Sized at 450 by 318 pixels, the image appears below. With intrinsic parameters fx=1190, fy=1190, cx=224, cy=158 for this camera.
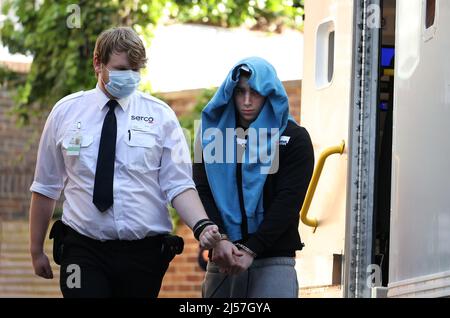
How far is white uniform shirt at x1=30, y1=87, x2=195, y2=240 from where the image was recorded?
4.58 m

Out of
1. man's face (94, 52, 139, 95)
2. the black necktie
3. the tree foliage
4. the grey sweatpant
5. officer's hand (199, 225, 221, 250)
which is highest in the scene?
the tree foliage

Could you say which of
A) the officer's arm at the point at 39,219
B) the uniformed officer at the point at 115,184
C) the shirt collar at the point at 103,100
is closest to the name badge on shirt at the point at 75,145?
the uniformed officer at the point at 115,184

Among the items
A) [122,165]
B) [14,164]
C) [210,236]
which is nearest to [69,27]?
[14,164]

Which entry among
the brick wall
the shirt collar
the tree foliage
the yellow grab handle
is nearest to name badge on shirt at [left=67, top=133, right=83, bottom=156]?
the shirt collar

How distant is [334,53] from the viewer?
19.4 feet

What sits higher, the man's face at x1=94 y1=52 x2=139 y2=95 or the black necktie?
the man's face at x1=94 y1=52 x2=139 y2=95

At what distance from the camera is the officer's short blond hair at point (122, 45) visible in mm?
4656

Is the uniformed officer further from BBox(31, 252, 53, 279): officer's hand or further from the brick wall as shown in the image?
the brick wall

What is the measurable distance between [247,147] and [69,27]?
245 inches

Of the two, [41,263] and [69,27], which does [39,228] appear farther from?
[69,27]

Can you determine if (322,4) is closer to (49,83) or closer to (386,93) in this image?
(386,93)

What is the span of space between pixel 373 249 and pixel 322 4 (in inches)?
64.3
